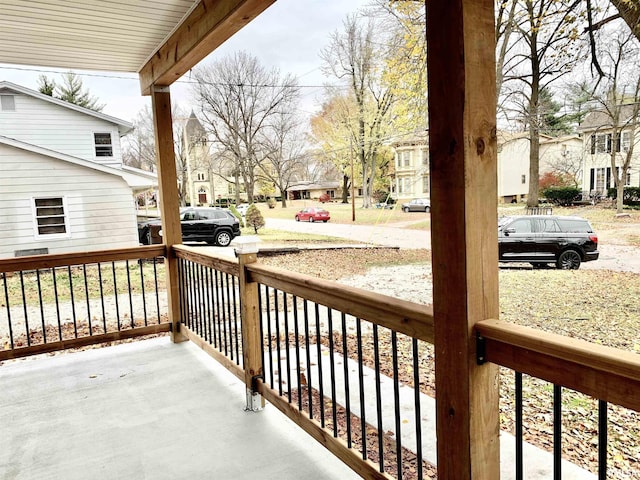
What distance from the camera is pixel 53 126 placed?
199 inches

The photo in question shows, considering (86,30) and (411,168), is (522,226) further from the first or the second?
(86,30)

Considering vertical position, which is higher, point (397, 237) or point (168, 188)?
point (168, 188)

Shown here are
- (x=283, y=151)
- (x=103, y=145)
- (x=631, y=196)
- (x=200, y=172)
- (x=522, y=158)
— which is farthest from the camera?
(x=200, y=172)

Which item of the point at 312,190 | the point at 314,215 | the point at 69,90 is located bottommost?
the point at 314,215

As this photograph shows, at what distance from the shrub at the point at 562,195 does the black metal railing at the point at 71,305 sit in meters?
2.84

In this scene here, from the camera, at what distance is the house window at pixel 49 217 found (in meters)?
4.76

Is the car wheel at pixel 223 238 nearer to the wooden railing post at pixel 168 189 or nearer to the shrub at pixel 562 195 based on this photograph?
the wooden railing post at pixel 168 189

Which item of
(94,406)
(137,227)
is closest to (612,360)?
(94,406)

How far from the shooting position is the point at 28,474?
1878 mm

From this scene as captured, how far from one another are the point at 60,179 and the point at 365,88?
363 cm

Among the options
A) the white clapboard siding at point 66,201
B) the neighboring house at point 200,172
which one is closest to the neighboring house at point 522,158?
the neighboring house at point 200,172

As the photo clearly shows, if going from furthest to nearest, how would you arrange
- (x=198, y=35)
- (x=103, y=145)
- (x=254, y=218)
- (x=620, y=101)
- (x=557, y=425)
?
(x=254, y=218), (x=103, y=145), (x=198, y=35), (x=620, y=101), (x=557, y=425)

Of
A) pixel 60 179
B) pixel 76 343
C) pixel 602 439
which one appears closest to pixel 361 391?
pixel 602 439

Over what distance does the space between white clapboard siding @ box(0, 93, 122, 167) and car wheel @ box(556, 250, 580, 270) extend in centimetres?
506
